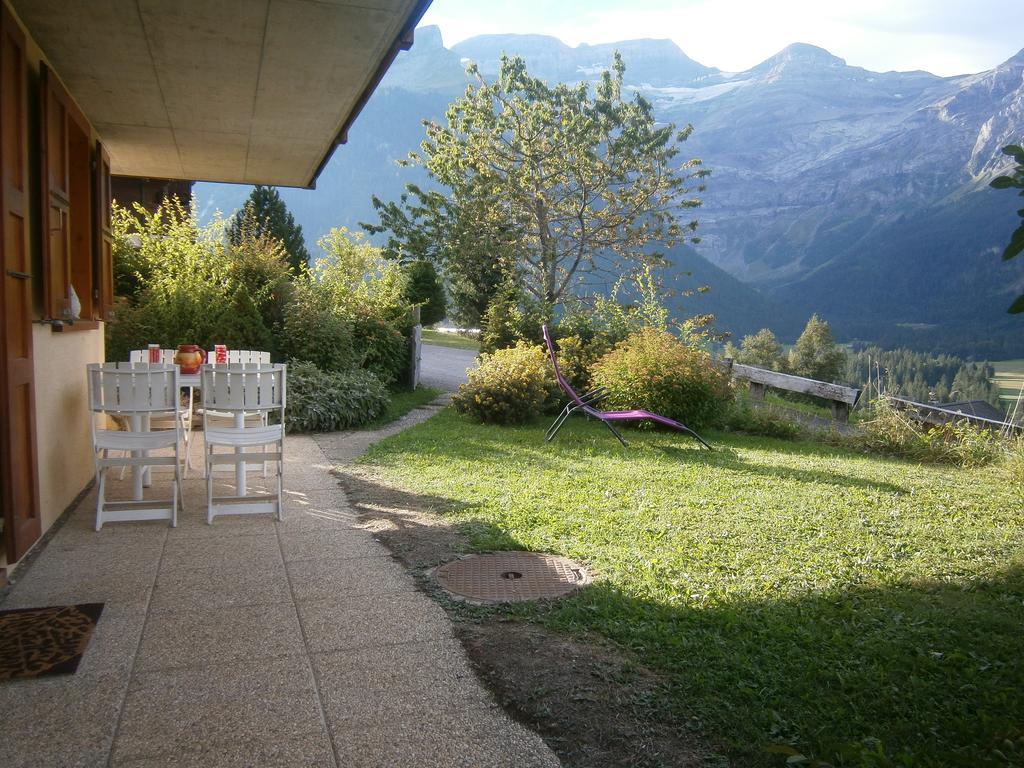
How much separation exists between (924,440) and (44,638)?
341 inches

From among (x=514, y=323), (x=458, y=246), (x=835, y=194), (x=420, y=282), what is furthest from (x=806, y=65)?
(x=514, y=323)

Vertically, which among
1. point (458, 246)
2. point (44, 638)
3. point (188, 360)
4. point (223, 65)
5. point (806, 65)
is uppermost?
point (806, 65)

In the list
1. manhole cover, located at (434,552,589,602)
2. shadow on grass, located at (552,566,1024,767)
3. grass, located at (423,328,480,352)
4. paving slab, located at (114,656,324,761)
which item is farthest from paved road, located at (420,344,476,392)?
paving slab, located at (114,656,324,761)

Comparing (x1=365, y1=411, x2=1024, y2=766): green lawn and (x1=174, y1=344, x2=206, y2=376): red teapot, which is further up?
(x1=174, y1=344, x2=206, y2=376): red teapot

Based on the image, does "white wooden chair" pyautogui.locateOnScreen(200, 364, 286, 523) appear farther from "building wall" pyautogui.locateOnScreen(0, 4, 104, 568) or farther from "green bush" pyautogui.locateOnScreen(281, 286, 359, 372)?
"green bush" pyautogui.locateOnScreen(281, 286, 359, 372)

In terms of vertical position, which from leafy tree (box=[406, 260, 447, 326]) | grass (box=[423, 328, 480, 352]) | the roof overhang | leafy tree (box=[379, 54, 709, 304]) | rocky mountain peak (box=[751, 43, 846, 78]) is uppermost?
rocky mountain peak (box=[751, 43, 846, 78])

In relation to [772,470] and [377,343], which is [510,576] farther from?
[377,343]

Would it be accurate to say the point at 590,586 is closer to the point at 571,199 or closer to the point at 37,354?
the point at 37,354

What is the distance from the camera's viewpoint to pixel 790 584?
12.5ft

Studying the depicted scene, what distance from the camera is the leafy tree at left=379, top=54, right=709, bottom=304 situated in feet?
67.6

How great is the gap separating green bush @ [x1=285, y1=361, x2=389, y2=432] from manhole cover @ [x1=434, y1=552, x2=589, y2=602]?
5.30 metres

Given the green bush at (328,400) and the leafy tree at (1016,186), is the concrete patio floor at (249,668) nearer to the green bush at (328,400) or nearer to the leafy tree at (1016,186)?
the leafy tree at (1016,186)

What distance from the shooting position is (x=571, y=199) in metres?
21.0

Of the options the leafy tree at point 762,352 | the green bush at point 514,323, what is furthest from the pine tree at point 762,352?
the green bush at point 514,323
